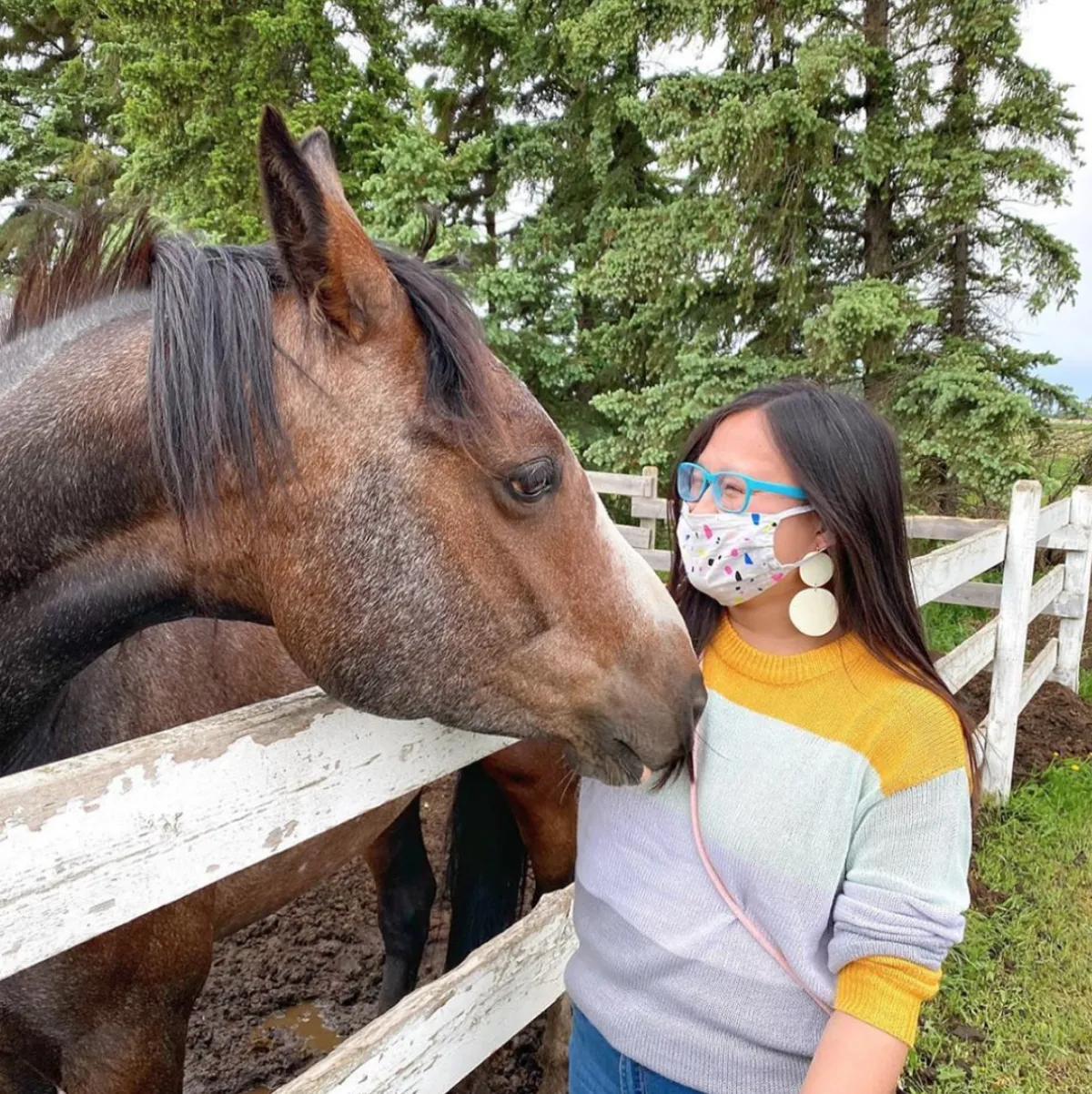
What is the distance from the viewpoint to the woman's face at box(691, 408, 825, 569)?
1379 mm

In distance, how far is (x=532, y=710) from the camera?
1.35 meters

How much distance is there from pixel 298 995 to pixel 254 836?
2.62m

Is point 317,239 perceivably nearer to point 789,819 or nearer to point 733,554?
point 733,554

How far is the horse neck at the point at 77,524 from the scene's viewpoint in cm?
129

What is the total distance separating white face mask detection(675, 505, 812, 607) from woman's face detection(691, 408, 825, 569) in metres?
0.01

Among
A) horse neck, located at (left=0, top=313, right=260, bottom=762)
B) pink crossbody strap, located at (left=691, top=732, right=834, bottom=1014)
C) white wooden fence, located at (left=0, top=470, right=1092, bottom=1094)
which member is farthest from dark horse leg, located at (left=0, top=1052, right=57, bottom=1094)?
pink crossbody strap, located at (left=691, top=732, right=834, bottom=1014)

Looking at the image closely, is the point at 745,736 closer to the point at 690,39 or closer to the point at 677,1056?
the point at 677,1056

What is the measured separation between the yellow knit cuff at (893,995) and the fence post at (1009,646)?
3.69 metres

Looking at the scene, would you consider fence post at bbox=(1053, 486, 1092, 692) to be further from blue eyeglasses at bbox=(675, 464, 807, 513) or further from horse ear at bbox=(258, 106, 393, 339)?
horse ear at bbox=(258, 106, 393, 339)

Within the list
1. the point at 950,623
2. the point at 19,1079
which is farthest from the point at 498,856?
the point at 950,623

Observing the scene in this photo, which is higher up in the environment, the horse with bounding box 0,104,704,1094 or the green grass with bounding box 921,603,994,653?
the horse with bounding box 0,104,704,1094

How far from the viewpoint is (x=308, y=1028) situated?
303 centimetres

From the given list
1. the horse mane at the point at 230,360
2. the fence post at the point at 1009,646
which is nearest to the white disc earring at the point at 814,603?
the horse mane at the point at 230,360

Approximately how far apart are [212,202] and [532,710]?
1014 cm
